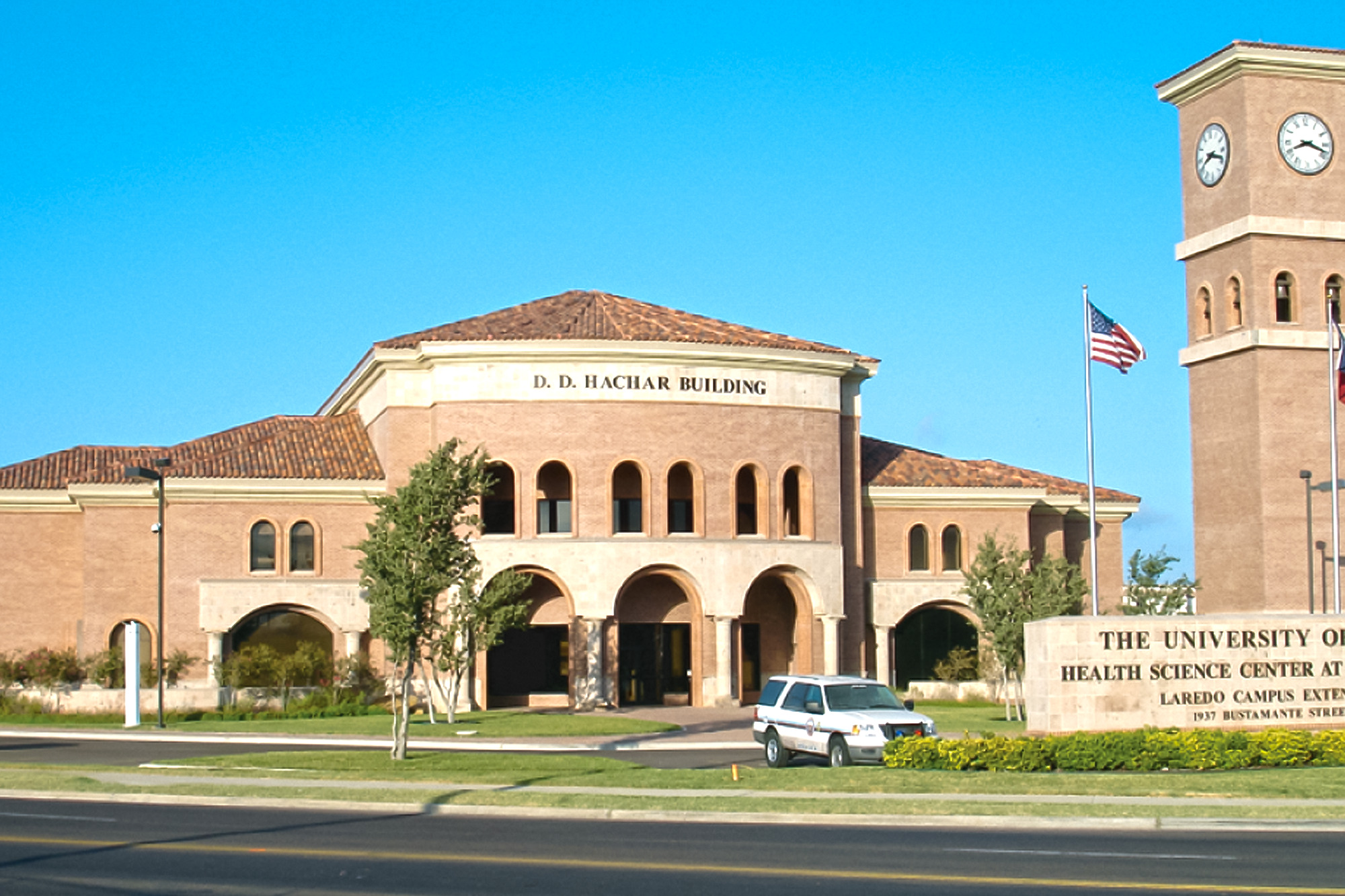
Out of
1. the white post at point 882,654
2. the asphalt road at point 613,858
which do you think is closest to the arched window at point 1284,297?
the white post at point 882,654

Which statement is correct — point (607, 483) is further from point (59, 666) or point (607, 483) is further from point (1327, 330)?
point (1327, 330)

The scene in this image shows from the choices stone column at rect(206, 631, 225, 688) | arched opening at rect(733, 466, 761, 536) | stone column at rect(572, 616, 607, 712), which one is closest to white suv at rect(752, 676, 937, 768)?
stone column at rect(572, 616, 607, 712)

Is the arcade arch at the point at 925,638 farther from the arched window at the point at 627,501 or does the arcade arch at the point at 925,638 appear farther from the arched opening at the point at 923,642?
the arched window at the point at 627,501

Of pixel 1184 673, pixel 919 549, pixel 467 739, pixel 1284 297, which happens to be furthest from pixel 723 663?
pixel 1284 297

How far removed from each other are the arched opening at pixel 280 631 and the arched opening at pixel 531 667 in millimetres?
5364

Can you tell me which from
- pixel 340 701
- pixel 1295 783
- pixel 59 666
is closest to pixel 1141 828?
pixel 1295 783

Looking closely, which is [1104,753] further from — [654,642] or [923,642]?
[923,642]

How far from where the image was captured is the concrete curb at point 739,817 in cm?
1848

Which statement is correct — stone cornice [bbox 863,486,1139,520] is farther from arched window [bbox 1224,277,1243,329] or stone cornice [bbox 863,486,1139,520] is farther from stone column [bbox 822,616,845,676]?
arched window [bbox 1224,277,1243,329]

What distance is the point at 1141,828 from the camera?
18.5m

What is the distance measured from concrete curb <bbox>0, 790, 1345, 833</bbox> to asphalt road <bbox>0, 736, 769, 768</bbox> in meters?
7.58

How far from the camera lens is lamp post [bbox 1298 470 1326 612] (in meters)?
47.2

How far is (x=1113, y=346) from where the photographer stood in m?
35.5

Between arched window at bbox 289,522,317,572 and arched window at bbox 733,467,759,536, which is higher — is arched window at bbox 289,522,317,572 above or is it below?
below
